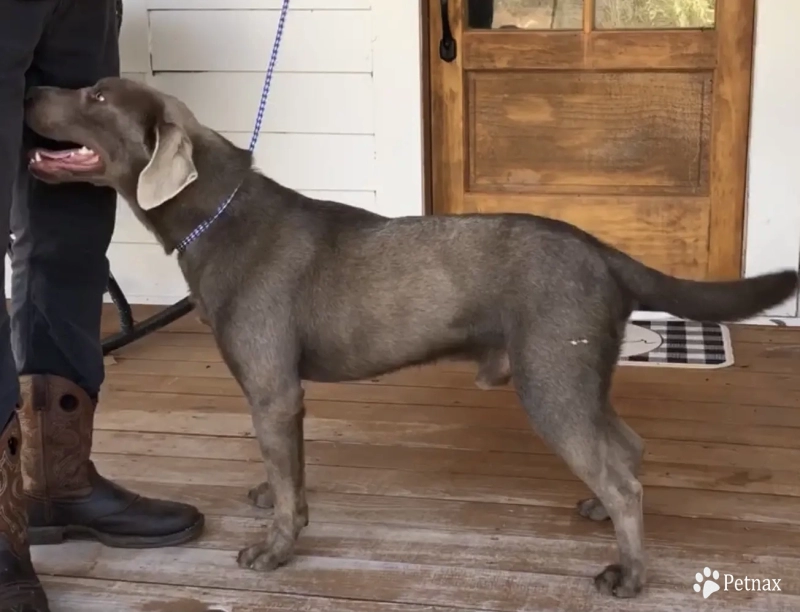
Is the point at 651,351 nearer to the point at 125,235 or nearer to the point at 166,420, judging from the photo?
the point at 166,420

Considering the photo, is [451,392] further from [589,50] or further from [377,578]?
[589,50]

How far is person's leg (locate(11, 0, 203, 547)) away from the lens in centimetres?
203

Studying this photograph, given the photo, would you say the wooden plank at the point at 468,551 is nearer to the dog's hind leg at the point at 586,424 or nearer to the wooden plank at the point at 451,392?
the dog's hind leg at the point at 586,424

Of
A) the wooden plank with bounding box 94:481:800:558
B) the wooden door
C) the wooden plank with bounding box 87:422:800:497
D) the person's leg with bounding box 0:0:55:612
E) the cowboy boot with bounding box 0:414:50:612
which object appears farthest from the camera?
the wooden door

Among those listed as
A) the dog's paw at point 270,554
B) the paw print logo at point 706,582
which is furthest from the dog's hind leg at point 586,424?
the dog's paw at point 270,554

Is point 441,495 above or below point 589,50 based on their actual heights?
below

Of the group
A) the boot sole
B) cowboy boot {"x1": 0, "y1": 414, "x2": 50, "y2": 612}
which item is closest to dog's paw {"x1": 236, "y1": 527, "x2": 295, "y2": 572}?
the boot sole

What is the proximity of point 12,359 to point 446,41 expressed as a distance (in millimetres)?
2145

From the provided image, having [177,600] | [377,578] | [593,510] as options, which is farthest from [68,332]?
[593,510]

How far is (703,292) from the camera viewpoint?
1.90 m

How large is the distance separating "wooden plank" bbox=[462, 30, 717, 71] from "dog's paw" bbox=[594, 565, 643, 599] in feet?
6.54

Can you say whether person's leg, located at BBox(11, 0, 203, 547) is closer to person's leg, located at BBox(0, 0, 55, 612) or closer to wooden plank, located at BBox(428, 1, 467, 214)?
person's leg, located at BBox(0, 0, 55, 612)

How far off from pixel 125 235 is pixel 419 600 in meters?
2.33

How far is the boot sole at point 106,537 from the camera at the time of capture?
7.06 ft
